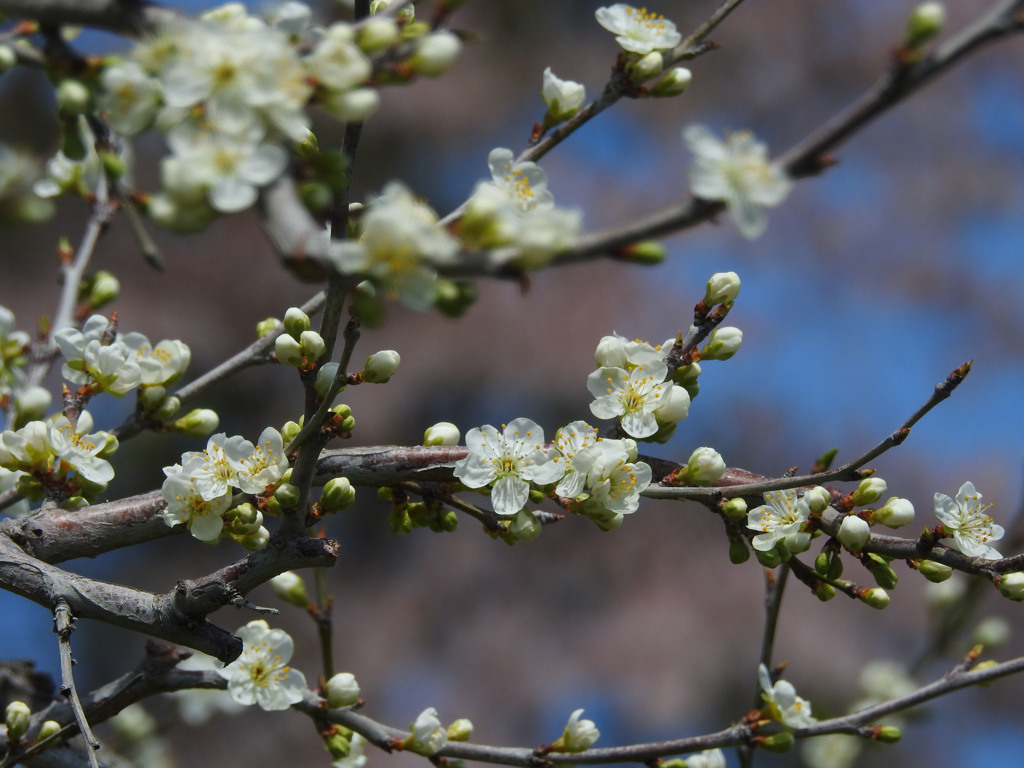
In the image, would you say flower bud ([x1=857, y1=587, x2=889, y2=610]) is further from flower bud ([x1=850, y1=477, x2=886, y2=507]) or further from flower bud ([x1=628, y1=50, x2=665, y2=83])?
flower bud ([x1=628, y1=50, x2=665, y2=83])

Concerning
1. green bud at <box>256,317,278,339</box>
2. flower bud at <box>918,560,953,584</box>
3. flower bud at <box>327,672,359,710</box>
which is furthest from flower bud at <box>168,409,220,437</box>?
flower bud at <box>918,560,953,584</box>

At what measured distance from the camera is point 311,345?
1242mm

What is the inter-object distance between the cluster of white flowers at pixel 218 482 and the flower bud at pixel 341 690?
387mm

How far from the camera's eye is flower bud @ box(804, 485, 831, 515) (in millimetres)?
1365

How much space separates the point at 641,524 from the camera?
355 inches

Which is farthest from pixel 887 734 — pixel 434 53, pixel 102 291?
pixel 102 291

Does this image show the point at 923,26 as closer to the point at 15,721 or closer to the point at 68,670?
the point at 68,670

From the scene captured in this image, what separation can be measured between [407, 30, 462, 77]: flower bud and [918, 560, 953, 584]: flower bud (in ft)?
3.52

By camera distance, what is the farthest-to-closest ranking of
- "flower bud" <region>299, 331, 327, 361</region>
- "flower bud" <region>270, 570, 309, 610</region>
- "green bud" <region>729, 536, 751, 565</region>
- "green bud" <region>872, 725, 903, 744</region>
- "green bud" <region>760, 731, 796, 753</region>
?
"flower bud" <region>270, 570, 309, 610</region> → "green bud" <region>872, 725, 903, 744</region> → "green bud" <region>760, 731, 796, 753</region> → "green bud" <region>729, 536, 751, 565</region> → "flower bud" <region>299, 331, 327, 361</region>

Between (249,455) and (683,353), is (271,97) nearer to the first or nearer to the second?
(249,455)

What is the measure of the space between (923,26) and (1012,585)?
95cm

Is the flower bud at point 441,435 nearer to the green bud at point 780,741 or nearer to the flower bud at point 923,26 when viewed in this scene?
the green bud at point 780,741

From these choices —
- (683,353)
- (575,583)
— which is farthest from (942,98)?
(683,353)

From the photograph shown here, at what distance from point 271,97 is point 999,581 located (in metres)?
1.27
